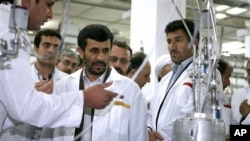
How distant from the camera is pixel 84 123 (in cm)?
156

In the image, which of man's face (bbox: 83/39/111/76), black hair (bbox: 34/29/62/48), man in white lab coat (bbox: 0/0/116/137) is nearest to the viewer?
man in white lab coat (bbox: 0/0/116/137)

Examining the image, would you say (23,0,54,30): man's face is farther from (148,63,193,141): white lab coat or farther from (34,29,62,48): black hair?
(34,29,62,48): black hair

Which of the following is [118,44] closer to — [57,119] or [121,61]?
[121,61]

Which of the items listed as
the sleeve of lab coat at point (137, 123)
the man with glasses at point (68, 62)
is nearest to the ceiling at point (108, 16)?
the man with glasses at point (68, 62)

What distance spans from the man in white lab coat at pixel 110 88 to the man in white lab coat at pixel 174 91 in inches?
4.8

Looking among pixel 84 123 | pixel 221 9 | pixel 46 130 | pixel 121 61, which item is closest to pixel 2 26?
pixel 84 123

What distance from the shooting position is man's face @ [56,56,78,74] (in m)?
3.21

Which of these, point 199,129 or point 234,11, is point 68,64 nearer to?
point 199,129

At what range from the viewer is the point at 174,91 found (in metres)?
1.80

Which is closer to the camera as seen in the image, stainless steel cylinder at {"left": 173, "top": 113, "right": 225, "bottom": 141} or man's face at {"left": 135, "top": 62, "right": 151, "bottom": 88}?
stainless steel cylinder at {"left": 173, "top": 113, "right": 225, "bottom": 141}

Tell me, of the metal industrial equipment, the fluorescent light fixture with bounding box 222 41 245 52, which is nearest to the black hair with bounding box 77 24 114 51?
the metal industrial equipment

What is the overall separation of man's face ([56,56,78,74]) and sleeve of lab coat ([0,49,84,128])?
2153mm

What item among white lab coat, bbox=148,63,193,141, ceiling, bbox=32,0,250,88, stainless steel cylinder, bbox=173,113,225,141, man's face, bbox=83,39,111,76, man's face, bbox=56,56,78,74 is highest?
ceiling, bbox=32,0,250,88

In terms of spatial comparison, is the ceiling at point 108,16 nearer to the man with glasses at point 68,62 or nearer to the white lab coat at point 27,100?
the man with glasses at point 68,62
